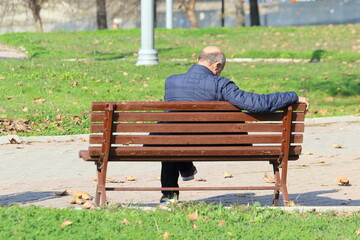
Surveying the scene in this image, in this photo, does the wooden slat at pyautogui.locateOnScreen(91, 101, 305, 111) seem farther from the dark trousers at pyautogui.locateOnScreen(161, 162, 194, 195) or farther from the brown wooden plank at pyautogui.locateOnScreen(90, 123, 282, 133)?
the dark trousers at pyautogui.locateOnScreen(161, 162, 194, 195)

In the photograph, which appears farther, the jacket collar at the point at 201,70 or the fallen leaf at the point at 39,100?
the fallen leaf at the point at 39,100

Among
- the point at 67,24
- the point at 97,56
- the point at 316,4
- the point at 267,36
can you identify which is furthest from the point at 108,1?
the point at 97,56

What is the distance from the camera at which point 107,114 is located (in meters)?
6.70

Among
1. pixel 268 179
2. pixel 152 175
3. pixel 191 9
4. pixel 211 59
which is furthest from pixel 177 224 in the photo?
pixel 191 9

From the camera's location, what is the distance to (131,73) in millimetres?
18188

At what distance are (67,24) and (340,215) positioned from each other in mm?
48948

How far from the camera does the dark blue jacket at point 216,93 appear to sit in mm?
6676

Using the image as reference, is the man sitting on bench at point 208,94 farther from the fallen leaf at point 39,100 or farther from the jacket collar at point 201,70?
the fallen leaf at point 39,100

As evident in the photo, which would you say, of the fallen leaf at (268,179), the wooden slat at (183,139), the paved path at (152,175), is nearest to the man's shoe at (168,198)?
the paved path at (152,175)

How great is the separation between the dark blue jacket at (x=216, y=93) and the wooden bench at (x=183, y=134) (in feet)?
0.36

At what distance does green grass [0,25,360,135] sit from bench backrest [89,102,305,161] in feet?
17.3

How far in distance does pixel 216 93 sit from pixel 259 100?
16.0 inches

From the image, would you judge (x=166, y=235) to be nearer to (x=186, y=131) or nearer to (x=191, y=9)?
(x=186, y=131)

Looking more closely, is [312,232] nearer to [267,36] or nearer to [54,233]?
[54,233]
